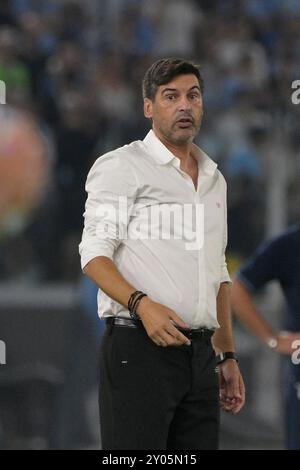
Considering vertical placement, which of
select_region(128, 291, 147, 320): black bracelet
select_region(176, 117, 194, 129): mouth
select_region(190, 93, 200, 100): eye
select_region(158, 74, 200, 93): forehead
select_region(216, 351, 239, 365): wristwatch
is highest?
select_region(158, 74, 200, 93): forehead

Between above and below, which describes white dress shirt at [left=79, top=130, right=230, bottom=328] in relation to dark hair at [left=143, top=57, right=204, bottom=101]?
below

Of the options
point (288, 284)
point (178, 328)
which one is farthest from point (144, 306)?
point (288, 284)

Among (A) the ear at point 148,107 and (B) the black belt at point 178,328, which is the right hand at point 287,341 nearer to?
(B) the black belt at point 178,328

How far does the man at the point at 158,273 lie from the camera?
3356mm

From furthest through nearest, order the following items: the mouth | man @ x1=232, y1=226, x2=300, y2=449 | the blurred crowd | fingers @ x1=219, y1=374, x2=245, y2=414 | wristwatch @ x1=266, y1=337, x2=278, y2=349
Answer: the blurred crowd < wristwatch @ x1=266, y1=337, x2=278, y2=349 < man @ x1=232, y1=226, x2=300, y2=449 < fingers @ x1=219, y1=374, x2=245, y2=414 < the mouth

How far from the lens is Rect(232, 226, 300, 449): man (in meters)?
4.78

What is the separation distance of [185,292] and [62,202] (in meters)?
4.83

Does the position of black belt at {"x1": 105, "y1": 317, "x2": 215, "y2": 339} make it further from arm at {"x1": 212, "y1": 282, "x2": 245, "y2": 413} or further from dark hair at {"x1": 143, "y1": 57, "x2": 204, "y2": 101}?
dark hair at {"x1": 143, "y1": 57, "x2": 204, "y2": 101}

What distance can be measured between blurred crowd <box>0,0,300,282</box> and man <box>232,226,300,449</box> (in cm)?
299

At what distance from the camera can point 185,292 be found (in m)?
3.38

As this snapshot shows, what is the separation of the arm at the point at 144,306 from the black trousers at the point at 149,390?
0.47 feet

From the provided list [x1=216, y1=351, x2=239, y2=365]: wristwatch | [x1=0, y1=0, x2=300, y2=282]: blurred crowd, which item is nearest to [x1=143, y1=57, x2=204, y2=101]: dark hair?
[x1=216, y1=351, x2=239, y2=365]: wristwatch

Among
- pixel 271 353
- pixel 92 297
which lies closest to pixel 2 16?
pixel 92 297

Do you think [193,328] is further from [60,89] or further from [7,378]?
[60,89]
